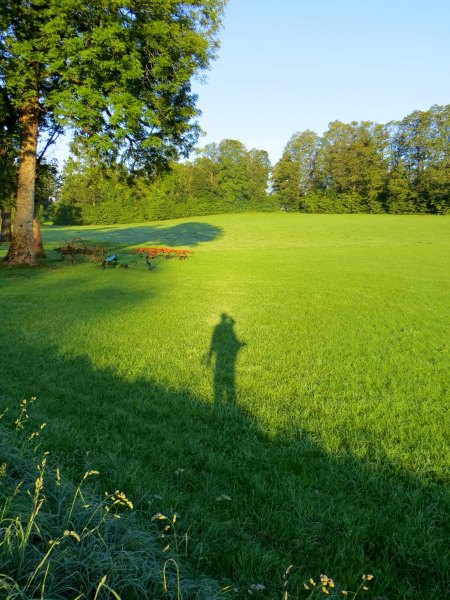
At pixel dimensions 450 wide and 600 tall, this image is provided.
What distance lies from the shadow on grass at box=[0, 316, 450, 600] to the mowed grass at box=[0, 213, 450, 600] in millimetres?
14

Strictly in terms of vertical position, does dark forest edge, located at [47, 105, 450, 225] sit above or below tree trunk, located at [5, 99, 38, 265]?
above

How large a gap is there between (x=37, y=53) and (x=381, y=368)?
15389mm

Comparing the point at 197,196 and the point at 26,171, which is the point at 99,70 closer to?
the point at 26,171

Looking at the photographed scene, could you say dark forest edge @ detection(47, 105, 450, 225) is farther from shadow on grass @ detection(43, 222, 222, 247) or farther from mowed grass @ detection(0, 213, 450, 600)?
mowed grass @ detection(0, 213, 450, 600)

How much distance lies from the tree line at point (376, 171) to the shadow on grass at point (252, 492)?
7331 centimetres

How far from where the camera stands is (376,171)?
73.8 metres

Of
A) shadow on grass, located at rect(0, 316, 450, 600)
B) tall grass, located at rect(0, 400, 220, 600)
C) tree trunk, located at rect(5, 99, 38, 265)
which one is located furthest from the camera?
tree trunk, located at rect(5, 99, 38, 265)

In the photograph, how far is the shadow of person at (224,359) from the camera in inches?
211

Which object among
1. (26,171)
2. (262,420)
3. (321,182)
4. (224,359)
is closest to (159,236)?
(26,171)

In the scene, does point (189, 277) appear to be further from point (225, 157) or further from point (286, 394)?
point (225, 157)

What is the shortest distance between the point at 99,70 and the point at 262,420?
14.7 meters

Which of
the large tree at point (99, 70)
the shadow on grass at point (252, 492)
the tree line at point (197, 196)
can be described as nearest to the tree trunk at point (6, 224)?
the large tree at point (99, 70)

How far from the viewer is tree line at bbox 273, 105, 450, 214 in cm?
6950

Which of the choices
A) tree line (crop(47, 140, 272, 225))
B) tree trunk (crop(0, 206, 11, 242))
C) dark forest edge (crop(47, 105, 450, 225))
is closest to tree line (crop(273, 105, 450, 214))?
dark forest edge (crop(47, 105, 450, 225))
